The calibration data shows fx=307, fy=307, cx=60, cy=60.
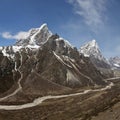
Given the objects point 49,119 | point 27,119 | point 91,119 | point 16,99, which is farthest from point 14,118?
point 16,99

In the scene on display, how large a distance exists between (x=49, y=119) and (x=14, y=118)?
2053 centimetres

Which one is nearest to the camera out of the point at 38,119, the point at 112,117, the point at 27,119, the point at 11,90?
the point at 112,117

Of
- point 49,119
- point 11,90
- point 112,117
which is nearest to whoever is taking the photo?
point 112,117

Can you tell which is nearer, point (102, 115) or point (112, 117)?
point (112, 117)

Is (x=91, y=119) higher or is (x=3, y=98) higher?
(x=3, y=98)

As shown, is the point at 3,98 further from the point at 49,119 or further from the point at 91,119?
the point at 91,119

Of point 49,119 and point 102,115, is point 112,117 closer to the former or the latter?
point 102,115

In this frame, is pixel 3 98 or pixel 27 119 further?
pixel 3 98

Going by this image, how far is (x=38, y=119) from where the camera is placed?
85688 millimetres

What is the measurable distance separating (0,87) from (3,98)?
99.1 feet

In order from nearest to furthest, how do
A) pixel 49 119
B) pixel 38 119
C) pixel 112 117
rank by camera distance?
pixel 112 117, pixel 49 119, pixel 38 119

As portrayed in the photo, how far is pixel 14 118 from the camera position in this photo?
315ft

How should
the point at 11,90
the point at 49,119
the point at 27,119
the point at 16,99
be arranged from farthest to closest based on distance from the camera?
the point at 11,90 → the point at 16,99 → the point at 27,119 → the point at 49,119

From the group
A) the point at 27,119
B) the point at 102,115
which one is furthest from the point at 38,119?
the point at 102,115
